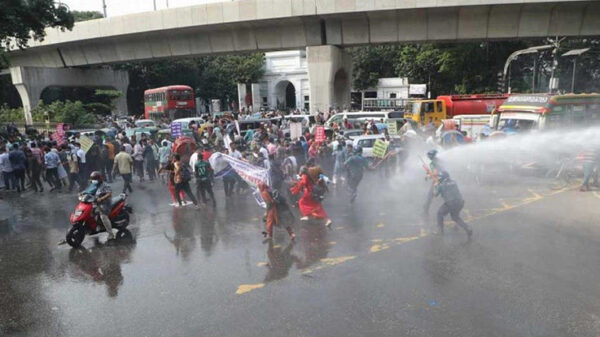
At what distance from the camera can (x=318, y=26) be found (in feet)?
90.5

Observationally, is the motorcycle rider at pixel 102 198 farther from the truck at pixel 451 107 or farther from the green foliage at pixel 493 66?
the green foliage at pixel 493 66

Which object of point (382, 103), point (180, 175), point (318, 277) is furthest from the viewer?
point (382, 103)

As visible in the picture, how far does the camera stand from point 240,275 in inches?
287

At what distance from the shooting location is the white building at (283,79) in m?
56.2

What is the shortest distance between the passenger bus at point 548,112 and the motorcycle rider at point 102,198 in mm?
14645

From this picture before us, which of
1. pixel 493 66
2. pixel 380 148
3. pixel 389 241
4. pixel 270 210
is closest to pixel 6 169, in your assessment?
pixel 270 210

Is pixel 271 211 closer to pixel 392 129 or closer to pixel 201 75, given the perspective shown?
pixel 392 129

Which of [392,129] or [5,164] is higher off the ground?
[392,129]

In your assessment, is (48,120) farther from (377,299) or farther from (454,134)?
(377,299)

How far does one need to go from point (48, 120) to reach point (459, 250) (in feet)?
100

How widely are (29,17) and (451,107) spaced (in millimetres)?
22920

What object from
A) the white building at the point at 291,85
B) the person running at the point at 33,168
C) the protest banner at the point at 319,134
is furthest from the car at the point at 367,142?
the white building at the point at 291,85

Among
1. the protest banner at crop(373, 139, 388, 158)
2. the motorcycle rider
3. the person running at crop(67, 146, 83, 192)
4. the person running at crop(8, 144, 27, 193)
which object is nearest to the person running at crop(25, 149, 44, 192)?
the person running at crop(8, 144, 27, 193)

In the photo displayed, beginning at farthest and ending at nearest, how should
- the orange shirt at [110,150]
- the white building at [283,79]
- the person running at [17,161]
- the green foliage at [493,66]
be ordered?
1. the white building at [283,79]
2. the green foliage at [493,66]
3. the orange shirt at [110,150]
4. the person running at [17,161]
